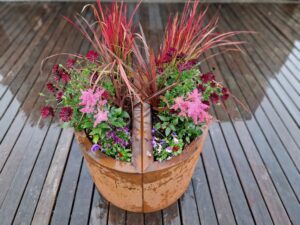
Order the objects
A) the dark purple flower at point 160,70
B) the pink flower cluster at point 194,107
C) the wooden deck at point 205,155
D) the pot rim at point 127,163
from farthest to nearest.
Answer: the wooden deck at point 205,155 < the dark purple flower at point 160,70 < the pot rim at point 127,163 < the pink flower cluster at point 194,107

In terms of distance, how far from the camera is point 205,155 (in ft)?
6.17

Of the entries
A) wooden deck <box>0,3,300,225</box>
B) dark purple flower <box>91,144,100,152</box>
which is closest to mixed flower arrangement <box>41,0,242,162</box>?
dark purple flower <box>91,144,100,152</box>

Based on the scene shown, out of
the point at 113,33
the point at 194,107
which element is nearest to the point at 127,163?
the point at 194,107

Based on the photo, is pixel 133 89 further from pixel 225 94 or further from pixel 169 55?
pixel 225 94

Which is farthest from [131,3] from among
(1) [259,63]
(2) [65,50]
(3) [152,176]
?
(3) [152,176]

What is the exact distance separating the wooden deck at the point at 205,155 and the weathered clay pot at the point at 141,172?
0.18 m

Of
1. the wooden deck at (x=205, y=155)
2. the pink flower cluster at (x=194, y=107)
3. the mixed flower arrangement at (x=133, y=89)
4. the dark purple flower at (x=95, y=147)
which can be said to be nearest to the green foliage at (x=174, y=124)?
the mixed flower arrangement at (x=133, y=89)

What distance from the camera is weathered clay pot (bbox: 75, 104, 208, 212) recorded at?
4.00ft

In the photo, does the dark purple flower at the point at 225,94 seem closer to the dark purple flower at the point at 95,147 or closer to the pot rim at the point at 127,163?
the pot rim at the point at 127,163

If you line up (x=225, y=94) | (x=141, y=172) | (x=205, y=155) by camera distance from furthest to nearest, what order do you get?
(x=205, y=155), (x=225, y=94), (x=141, y=172)

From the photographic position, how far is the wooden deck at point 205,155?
1.56m

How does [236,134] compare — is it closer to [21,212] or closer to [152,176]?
[152,176]

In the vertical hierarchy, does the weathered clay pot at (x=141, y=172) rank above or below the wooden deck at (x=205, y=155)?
above

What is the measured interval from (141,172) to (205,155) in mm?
815
